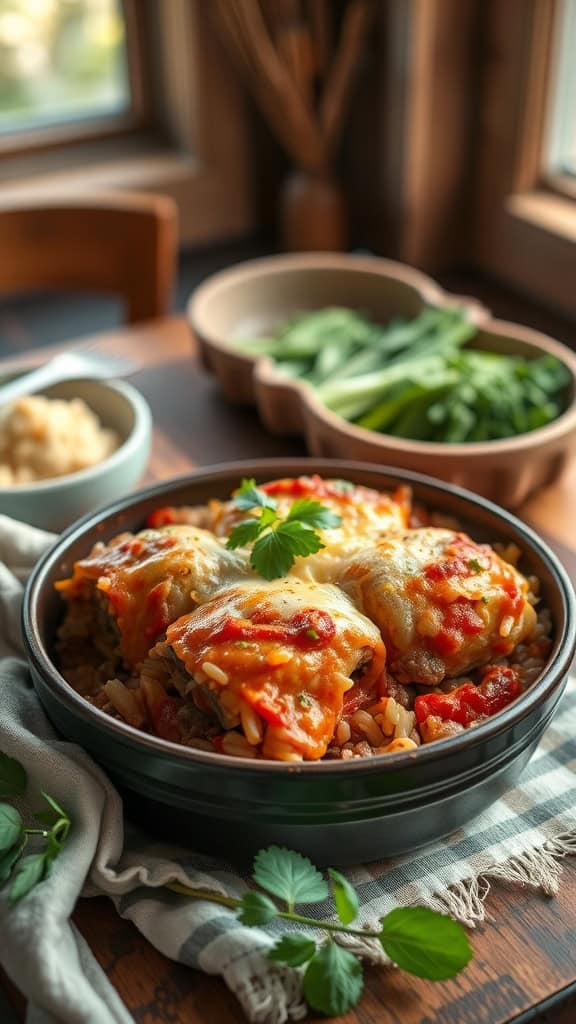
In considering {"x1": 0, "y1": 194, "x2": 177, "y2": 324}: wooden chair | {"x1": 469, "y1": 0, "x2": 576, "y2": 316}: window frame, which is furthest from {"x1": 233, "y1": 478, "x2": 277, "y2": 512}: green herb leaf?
{"x1": 469, "y1": 0, "x2": 576, "y2": 316}: window frame

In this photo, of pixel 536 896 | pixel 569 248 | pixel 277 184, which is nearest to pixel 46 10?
pixel 277 184

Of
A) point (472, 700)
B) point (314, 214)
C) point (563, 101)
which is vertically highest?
point (563, 101)

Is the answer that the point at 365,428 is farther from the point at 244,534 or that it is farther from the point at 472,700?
the point at 472,700

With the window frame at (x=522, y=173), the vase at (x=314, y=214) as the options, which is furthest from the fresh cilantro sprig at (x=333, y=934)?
the vase at (x=314, y=214)

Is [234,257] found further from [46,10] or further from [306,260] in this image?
[306,260]

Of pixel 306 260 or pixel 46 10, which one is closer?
pixel 306 260

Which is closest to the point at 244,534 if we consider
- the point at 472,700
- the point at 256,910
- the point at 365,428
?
the point at 472,700
